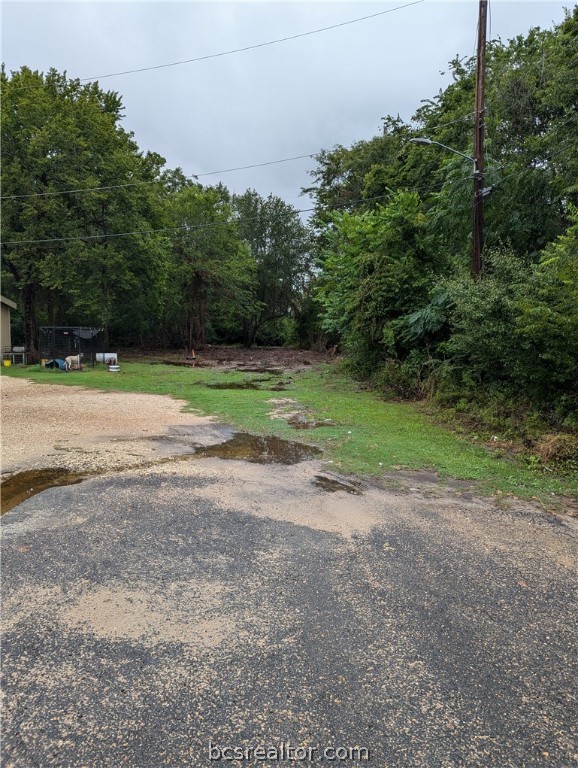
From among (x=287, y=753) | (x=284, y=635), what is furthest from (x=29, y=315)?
(x=287, y=753)

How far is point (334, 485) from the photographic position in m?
5.32

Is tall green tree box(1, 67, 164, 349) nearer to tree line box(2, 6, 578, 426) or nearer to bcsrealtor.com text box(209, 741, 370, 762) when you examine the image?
tree line box(2, 6, 578, 426)

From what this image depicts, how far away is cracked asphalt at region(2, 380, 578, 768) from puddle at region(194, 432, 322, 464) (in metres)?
2.00

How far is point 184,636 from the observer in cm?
254

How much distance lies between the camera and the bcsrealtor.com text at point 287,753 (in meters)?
1.83

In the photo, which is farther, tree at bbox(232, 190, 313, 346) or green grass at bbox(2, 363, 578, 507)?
tree at bbox(232, 190, 313, 346)

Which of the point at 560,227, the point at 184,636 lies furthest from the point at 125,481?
the point at 560,227

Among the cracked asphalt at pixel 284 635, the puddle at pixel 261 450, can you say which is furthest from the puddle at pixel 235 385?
the cracked asphalt at pixel 284 635

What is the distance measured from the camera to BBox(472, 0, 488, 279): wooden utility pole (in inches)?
378

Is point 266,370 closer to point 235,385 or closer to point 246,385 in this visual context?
point 246,385

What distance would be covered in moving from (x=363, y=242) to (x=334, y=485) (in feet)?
34.0

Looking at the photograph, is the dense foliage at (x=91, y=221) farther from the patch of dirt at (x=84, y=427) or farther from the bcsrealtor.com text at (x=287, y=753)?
the bcsrealtor.com text at (x=287, y=753)

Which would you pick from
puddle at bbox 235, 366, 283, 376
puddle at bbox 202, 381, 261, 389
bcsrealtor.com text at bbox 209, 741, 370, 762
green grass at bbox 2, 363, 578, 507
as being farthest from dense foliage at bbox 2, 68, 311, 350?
bcsrealtor.com text at bbox 209, 741, 370, 762

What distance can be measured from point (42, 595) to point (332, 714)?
1985 mm
